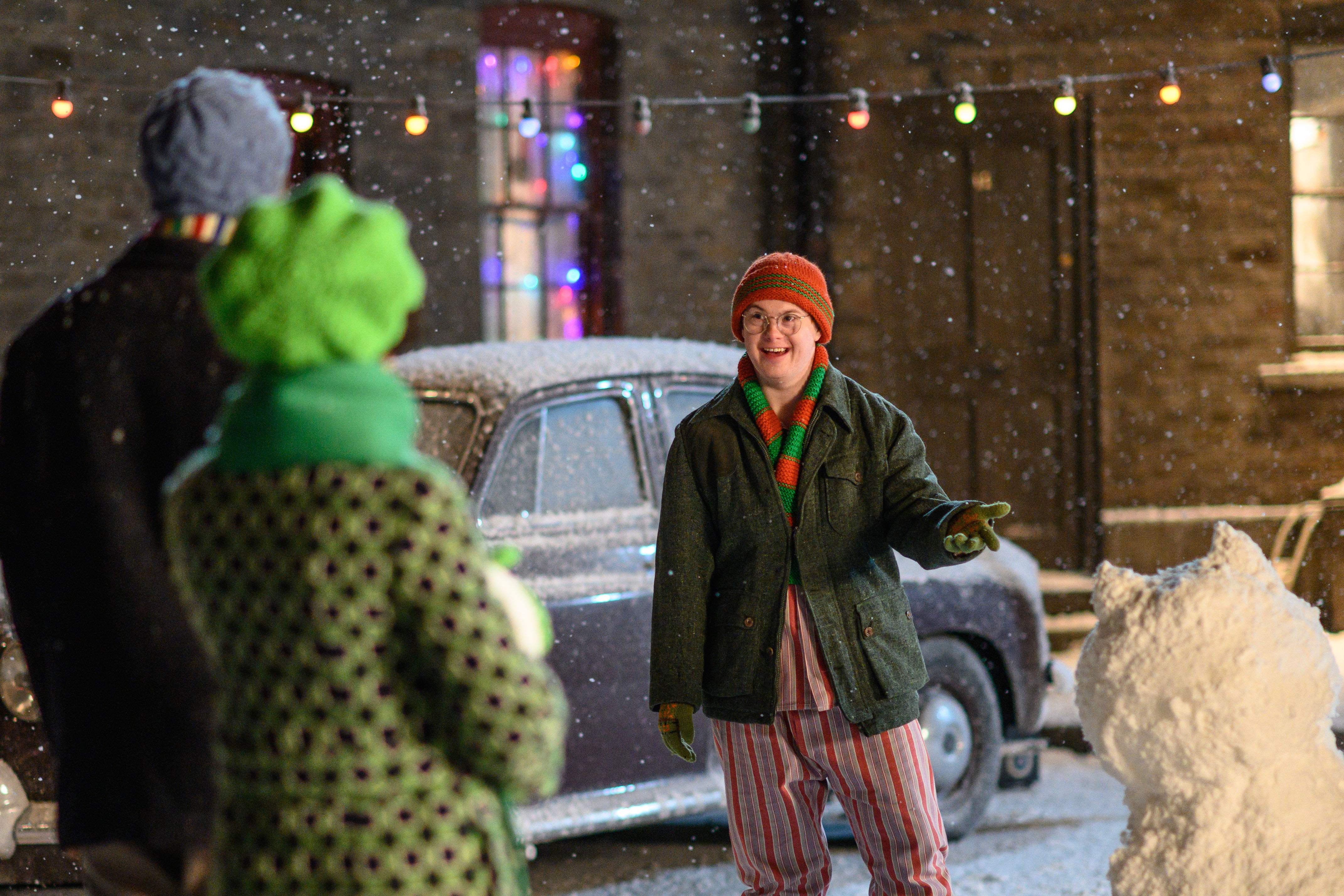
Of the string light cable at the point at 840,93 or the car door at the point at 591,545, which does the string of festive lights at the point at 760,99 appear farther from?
the car door at the point at 591,545

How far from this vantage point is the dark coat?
6.93 feet

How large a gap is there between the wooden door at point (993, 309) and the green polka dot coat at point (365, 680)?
7821mm

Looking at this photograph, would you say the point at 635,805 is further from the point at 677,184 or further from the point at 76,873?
the point at 677,184

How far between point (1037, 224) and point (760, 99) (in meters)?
2.87

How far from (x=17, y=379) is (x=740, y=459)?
156cm

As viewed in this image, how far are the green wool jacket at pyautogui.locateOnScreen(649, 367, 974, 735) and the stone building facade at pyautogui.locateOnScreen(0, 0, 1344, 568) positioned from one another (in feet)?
20.8

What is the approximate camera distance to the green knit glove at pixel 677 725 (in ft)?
10.1

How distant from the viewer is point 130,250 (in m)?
2.26

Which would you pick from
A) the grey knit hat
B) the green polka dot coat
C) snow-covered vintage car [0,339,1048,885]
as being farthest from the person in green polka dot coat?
snow-covered vintage car [0,339,1048,885]

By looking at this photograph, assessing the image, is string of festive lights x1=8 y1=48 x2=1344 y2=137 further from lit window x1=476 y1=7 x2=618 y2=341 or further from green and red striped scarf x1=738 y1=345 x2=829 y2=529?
green and red striped scarf x1=738 y1=345 x2=829 y2=529

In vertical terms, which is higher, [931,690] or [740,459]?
[740,459]

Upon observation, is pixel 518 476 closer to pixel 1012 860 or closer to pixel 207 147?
pixel 1012 860

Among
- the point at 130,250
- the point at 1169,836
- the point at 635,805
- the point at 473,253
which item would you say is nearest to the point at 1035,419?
the point at 473,253

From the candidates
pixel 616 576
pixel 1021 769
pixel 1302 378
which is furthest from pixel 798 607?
pixel 1302 378
